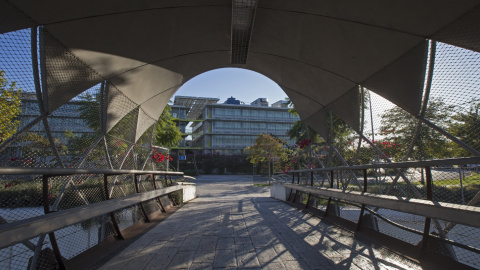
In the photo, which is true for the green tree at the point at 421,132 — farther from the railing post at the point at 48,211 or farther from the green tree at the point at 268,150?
the green tree at the point at 268,150

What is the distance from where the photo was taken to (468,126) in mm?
3846

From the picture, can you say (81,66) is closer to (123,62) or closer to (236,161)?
(123,62)

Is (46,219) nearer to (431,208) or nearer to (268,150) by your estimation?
(431,208)

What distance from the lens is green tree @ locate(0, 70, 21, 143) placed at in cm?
425

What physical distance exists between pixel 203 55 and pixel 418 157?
17.4 feet

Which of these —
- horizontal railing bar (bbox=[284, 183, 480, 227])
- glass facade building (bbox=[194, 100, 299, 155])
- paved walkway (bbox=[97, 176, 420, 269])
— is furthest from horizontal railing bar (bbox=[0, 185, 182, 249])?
glass facade building (bbox=[194, 100, 299, 155])

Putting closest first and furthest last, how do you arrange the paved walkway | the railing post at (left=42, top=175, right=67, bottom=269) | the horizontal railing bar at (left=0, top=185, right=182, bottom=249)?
the horizontal railing bar at (left=0, top=185, right=182, bottom=249) → the railing post at (left=42, top=175, right=67, bottom=269) → the paved walkway

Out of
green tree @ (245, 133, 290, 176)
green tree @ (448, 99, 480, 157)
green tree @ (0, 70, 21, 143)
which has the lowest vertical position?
green tree @ (448, 99, 480, 157)

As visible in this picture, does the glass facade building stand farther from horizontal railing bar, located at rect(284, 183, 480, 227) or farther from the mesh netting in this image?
horizontal railing bar, located at rect(284, 183, 480, 227)

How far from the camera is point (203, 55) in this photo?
7.17 m

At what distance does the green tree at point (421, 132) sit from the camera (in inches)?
169

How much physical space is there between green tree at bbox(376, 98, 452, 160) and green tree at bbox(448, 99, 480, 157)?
127 millimetres

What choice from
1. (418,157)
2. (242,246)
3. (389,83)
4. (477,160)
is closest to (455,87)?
(389,83)

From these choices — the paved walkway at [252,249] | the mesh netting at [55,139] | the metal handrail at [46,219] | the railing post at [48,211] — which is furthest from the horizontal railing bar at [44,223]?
the paved walkway at [252,249]
